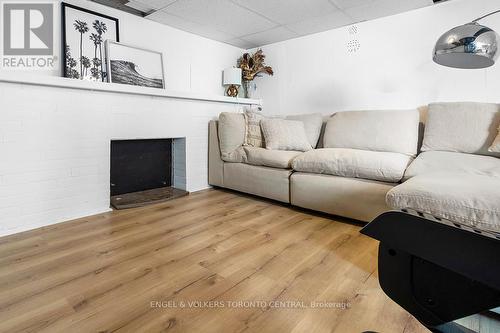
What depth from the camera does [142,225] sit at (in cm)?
207

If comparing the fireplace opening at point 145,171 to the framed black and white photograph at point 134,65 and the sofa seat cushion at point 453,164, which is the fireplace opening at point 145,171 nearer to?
the framed black and white photograph at point 134,65

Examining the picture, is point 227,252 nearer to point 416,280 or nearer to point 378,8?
point 416,280

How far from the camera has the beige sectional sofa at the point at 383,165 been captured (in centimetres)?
128

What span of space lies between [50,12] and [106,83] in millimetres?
693

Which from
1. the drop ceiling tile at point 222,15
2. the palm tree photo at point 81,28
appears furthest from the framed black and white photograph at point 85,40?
the drop ceiling tile at point 222,15

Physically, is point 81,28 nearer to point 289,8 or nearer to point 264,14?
point 264,14

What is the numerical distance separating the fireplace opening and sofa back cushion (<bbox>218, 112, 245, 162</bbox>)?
478mm

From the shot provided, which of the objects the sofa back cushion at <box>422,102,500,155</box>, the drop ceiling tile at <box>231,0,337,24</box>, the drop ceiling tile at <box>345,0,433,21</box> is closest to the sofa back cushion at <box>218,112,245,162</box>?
the drop ceiling tile at <box>231,0,337,24</box>

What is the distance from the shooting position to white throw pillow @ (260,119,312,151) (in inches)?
112

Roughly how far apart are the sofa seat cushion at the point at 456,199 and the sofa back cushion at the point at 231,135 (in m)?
1.89

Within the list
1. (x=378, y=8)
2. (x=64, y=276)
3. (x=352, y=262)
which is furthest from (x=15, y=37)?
(x=378, y=8)

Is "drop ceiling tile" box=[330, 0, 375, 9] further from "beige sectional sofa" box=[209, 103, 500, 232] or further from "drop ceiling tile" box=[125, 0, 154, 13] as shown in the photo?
"drop ceiling tile" box=[125, 0, 154, 13]

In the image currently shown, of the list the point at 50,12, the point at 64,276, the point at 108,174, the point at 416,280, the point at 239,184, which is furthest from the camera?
the point at 239,184

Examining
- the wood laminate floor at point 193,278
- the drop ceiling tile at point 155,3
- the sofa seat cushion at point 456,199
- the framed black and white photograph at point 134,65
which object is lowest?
the wood laminate floor at point 193,278
